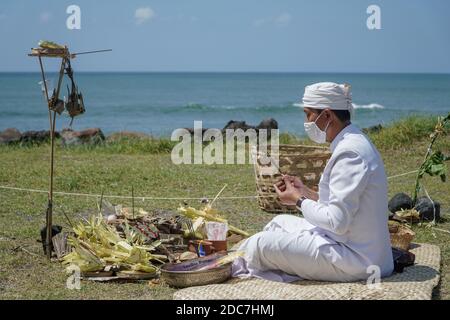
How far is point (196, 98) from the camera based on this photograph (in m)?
63.7

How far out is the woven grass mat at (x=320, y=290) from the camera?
15.4 ft

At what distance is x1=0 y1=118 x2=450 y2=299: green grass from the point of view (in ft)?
18.0

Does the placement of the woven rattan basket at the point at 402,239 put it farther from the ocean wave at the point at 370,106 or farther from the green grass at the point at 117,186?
the ocean wave at the point at 370,106

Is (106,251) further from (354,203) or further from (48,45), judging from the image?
(354,203)

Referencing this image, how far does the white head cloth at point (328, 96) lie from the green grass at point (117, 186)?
5.18 ft

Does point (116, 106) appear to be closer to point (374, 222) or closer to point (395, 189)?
point (395, 189)

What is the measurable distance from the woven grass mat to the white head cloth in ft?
4.11

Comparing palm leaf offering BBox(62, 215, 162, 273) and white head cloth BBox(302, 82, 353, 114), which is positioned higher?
white head cloth BBox(302, 82, 353, 114)

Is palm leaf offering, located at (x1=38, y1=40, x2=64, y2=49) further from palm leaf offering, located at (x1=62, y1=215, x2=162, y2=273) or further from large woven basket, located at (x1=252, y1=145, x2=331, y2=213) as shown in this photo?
large woven basket, located at (x1=252, y1=145, x2=331, y2=213)

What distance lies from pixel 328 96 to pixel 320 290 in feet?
4.39

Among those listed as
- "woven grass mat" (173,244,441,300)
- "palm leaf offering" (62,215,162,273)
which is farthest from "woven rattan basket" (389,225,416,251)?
"palm leaf offering" (62,215,162,273)

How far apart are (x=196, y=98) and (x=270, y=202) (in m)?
55.9
